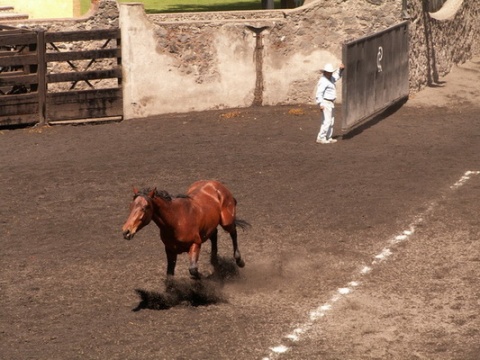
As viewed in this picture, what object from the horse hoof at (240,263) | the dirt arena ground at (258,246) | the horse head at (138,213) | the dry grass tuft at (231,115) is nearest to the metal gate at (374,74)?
the dirt arena ground at (258,246)

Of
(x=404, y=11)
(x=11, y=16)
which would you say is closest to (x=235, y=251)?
(x=404, y=11)

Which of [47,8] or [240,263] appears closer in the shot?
[240,263]

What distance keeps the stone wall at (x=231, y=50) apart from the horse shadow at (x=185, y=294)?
36.1 ft

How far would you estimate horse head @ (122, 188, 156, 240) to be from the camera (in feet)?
33.2

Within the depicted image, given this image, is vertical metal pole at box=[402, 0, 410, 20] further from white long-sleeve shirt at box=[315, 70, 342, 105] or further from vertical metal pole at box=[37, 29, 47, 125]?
vertical metal pole at box=[37, 29, 47, 125]

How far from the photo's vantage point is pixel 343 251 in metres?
13.0

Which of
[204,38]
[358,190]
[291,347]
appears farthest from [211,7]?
[291,347]

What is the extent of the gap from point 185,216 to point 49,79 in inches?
457

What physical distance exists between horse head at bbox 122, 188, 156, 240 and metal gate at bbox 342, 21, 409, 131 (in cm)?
1020

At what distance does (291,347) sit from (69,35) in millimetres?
13536

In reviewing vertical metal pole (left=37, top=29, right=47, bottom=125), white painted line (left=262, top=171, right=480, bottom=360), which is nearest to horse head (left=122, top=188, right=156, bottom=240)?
white painted line (left=262, top=171, right=480, bottom=360)

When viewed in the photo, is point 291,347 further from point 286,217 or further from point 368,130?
point 368,130

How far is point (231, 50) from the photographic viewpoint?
74.4 feet

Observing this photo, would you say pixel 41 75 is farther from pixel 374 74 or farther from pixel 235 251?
pixel 235 251
